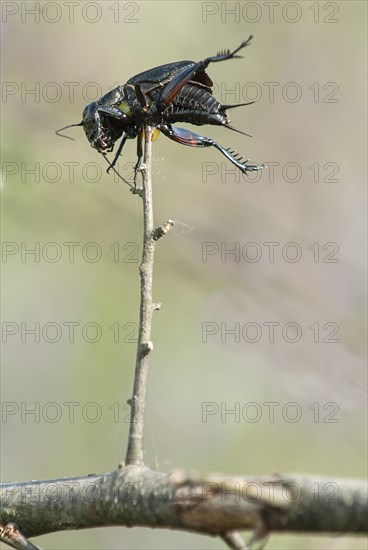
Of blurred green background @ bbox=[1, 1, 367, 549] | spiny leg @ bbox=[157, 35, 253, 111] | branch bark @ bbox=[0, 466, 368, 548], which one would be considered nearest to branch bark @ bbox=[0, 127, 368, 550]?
branch bark @ bbox=[0, 466, 368, 548]

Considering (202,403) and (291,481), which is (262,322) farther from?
(291,481)

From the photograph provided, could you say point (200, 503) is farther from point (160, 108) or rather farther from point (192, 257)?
point (192, 257)

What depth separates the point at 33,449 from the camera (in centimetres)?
620

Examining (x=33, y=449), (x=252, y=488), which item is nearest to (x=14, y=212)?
(x=33, y=449)

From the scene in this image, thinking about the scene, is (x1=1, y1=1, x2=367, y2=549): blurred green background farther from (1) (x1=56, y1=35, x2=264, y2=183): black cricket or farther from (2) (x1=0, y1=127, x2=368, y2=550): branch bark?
(2) (x1=0, y1=127, x2=368, y2=550): branch bark

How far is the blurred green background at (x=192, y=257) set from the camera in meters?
5.51

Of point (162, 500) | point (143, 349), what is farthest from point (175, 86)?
point (162, 500)

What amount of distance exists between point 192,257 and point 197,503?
365 cm

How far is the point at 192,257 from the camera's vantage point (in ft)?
18.3

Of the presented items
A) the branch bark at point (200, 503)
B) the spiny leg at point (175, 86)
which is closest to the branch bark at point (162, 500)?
the branch bark at point (200, 503)

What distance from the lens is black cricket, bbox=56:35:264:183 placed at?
3527 mm

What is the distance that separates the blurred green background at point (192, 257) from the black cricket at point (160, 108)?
1.63 meters

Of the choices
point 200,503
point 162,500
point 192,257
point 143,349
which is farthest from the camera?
point 192,257

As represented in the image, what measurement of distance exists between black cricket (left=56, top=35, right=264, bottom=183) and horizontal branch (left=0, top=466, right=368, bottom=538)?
154 centimetres
